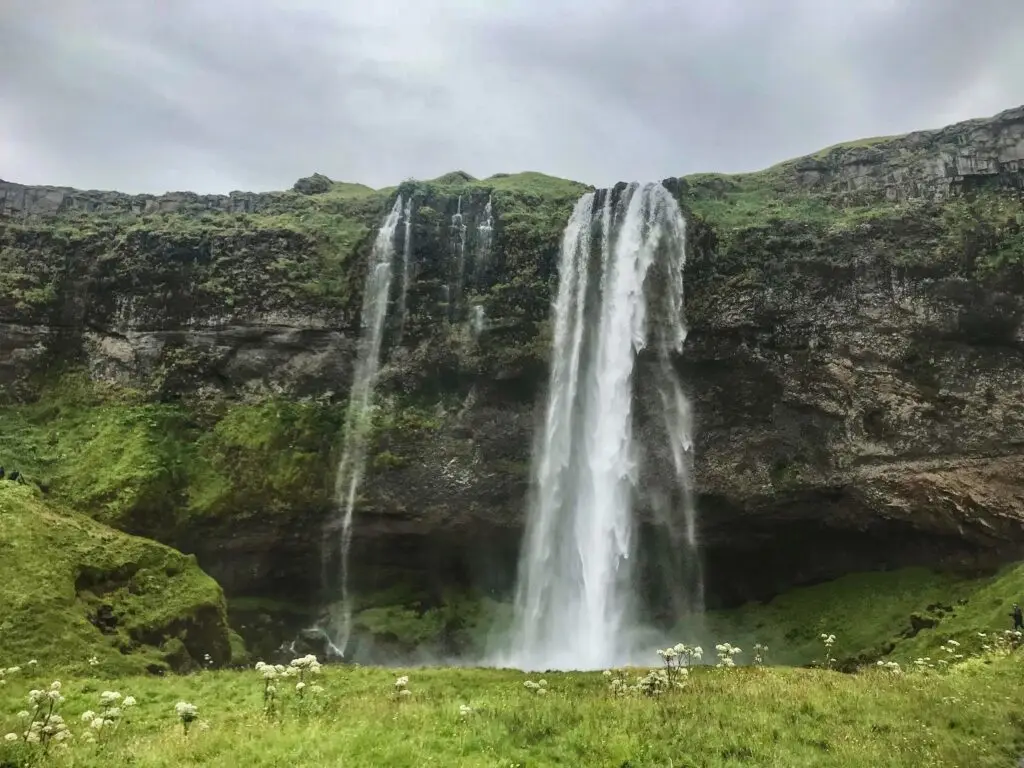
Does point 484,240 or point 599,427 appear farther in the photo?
point 484,240

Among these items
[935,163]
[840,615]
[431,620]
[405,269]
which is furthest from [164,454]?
[935,163]

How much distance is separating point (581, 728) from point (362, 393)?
28.8m

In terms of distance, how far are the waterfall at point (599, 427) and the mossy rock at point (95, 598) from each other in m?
13.8

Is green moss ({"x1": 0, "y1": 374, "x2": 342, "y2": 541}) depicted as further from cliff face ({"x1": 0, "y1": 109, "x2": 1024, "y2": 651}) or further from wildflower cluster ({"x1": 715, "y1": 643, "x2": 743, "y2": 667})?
wildflower cluster ({"x1": 715, "y1": 643, "x2": 743, "y2": 667})

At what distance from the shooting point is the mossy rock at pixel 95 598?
19250 millimetres

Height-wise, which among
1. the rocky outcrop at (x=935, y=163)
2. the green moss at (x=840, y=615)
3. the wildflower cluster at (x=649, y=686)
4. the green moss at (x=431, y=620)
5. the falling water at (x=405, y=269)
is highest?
the rocky outcrop at (x=935, y=163)

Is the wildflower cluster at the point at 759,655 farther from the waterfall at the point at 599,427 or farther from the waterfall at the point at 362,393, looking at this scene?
the waterfall at the point at 362,393

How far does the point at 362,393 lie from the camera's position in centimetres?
3750

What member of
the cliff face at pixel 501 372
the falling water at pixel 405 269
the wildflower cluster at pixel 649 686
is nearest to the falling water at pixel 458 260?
the cliff face at pixel 501 372

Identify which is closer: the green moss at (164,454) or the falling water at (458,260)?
the green moss at (164,454)

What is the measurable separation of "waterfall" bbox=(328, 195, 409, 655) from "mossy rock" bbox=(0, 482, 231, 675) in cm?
1053

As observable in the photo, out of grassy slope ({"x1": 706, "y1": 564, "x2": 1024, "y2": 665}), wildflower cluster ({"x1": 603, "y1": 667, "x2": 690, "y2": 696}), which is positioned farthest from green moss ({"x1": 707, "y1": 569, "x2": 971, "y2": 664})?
wildflower cluster ({"x1": 603, "y1": 667, "x2": 690, "y2": 696})

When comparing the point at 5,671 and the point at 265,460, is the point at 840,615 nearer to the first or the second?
the point at 265,460

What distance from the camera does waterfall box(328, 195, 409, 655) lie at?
35.5 metres
